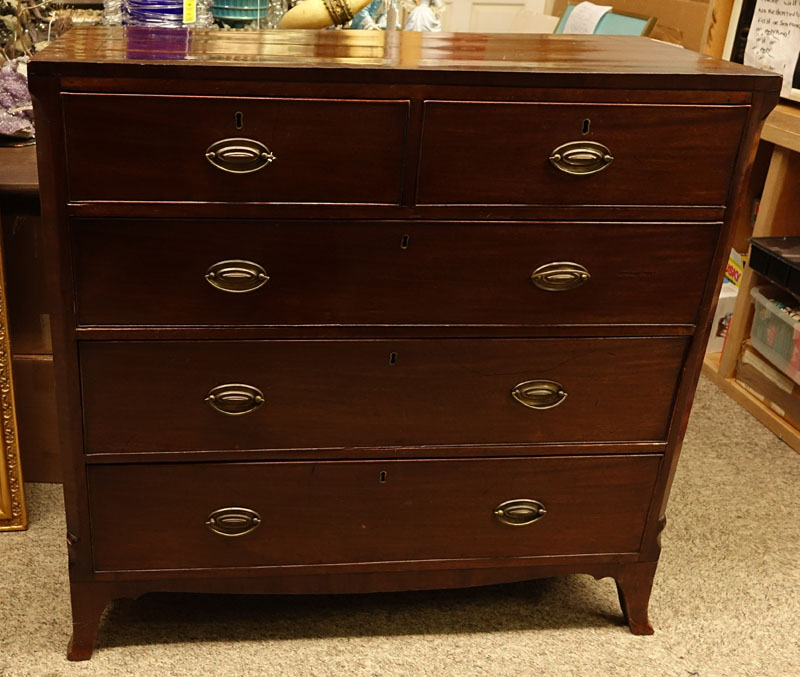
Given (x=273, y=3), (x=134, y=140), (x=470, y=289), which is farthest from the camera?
(x=273, y=3)

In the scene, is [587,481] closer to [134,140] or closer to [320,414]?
[320,414]

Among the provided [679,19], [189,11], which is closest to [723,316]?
[679,19]

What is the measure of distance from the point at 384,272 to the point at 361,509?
39 centimetres

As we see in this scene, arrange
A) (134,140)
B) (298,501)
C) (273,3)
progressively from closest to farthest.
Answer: (134,140), (298,501), (273,3)

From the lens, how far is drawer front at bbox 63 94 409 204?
1.10 m

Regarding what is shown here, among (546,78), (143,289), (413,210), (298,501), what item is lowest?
(298,501)

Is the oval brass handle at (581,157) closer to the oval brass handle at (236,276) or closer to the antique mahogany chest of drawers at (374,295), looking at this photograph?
the antique mahogany chest of drawers at (374,295)

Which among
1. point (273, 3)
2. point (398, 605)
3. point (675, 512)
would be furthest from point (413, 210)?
point (675, 512)

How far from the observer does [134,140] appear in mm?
1115

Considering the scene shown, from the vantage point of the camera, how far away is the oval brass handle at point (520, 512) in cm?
142

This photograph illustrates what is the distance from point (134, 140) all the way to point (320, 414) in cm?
46

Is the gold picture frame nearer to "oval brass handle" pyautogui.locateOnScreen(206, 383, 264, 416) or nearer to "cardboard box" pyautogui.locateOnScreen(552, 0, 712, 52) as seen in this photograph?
"oval brass handle" pyautogui.locateOnScreen(206, 383, 264, 416)

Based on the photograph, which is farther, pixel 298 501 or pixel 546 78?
pixel 298 501

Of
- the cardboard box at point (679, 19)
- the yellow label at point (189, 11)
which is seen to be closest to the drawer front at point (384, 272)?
the yellow label at point (189, 11)
